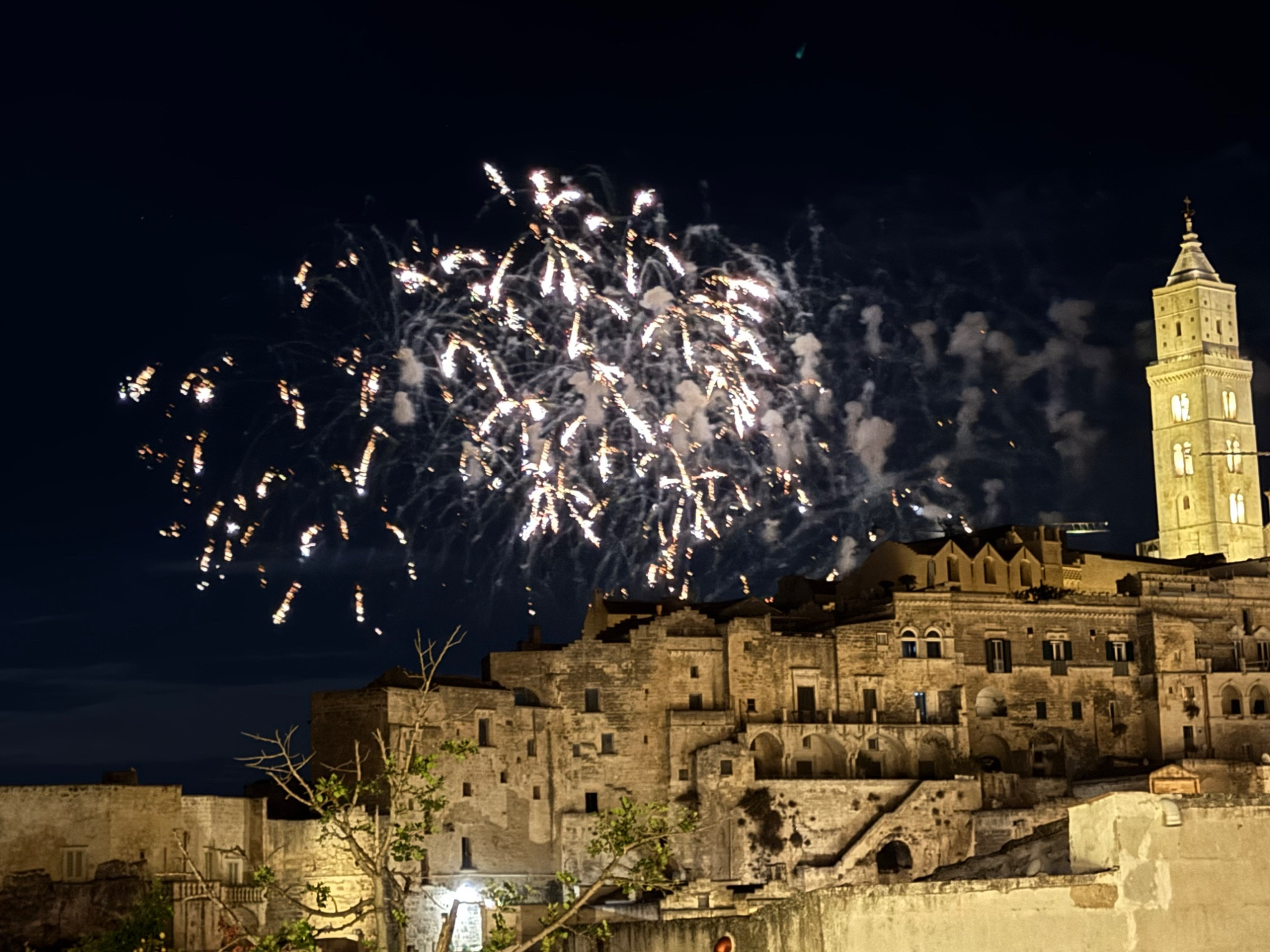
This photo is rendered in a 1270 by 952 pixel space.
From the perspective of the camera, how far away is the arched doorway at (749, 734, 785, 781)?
232ft

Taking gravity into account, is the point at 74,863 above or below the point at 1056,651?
below

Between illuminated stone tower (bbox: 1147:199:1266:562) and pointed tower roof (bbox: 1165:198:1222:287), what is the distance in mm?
74

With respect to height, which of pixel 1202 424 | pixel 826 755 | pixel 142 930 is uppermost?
pixel 1202 424

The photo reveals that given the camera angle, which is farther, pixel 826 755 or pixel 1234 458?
pixel 1234 458

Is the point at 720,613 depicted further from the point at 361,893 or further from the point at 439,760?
the point at 361,893

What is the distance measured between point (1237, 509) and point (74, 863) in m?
63.3

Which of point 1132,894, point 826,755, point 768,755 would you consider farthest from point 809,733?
point 1132,894

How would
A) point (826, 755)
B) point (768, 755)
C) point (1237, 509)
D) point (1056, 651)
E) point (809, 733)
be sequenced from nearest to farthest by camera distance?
1. point (768, 755)
2. point (809, 733)
3. point (826, 755)
4. point (1056, 651)
5. point (1237, 509)

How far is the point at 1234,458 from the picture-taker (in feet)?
331

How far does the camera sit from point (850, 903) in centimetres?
3228

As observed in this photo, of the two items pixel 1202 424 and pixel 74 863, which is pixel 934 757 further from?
pixel 1202 424

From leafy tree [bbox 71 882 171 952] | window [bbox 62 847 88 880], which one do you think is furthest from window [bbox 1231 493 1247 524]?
leafy tree [bbox 71 882 171 952]

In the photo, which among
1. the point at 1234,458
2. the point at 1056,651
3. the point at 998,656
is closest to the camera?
the point at 998,656

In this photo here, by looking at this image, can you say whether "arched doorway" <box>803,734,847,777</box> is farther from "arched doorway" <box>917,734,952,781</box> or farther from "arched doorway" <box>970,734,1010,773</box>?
"arched doorway" <box>970,734,1010,773</box>
